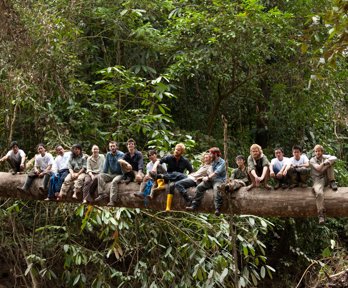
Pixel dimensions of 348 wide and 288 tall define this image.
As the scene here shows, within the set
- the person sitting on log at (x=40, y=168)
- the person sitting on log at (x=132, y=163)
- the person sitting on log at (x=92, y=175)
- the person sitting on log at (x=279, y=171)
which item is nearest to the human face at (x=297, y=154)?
the person sitting on log at (x=279, y=171)

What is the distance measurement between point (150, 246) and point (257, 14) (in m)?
4.67

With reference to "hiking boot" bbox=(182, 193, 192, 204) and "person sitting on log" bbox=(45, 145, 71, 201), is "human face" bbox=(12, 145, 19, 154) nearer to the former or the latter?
"person sitting on log" bbox=(45, 145, 71, 201)

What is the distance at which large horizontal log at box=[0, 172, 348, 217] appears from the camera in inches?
269

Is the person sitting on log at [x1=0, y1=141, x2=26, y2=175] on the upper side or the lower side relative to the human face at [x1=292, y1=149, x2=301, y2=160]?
upper

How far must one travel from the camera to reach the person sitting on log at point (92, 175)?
843cm

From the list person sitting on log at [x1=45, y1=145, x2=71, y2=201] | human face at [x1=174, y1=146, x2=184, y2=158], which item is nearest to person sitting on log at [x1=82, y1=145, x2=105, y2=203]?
person sitting on log at [x1=45, y1=145, x2=71, y2=201]

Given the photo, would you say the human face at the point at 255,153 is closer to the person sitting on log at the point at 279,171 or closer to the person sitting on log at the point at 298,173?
the person sitting on log at the point at 279,171

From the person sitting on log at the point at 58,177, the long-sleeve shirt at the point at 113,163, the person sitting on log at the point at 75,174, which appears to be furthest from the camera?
the person sitting on log at the point at 58,177

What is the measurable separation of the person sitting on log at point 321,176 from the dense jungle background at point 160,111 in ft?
6.18

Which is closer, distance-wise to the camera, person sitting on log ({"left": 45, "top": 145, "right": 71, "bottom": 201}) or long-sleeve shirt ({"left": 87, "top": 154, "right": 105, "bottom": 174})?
long-sleeve shirt ({"left": 87, "top": 154, "right": 105, "bottom": 174})

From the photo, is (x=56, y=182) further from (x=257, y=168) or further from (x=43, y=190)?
(x=257, y=168)

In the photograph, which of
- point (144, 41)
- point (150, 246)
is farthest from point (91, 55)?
point (150, 246)

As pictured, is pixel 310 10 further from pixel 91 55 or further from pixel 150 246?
pixel 150 246

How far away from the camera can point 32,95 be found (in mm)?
10227
